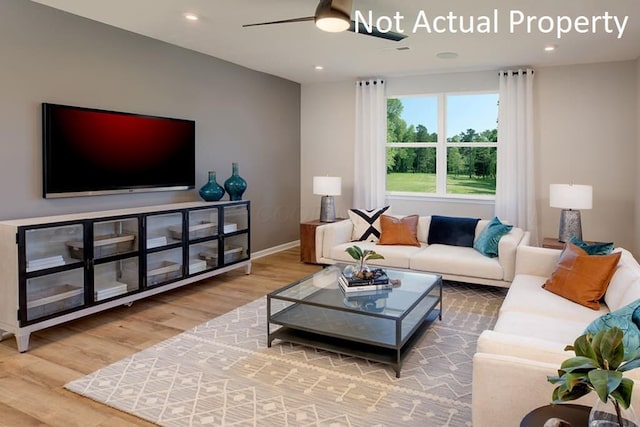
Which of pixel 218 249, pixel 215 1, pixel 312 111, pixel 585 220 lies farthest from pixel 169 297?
pixel 585 220

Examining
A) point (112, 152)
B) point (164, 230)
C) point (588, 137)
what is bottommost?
point (164, 230)

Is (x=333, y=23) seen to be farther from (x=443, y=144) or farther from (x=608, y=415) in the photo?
(x=443, y=144)

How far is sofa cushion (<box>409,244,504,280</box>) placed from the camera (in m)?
4.58

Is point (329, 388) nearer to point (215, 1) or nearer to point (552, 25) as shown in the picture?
point (215, 1)

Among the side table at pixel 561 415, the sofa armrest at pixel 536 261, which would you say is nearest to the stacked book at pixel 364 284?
the sofa armrest at pixel 536 261

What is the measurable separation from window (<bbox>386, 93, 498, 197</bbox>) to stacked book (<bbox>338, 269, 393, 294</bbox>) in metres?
3.29

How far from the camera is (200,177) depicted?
5.43m

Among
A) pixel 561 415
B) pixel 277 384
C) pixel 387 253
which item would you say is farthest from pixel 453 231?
pixel 561 415

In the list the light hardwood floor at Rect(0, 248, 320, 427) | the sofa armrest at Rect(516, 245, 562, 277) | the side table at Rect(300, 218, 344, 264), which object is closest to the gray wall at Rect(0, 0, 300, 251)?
the side table at Rect(300, 218, 344, 264)

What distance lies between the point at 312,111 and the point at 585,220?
4.09m

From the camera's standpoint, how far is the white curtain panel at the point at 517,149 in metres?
5.85

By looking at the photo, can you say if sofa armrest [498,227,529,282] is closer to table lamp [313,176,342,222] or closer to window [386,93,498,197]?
window [386,93,498,197]

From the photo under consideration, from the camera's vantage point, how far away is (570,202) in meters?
4.73

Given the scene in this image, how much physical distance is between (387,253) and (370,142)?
88.9 inches
